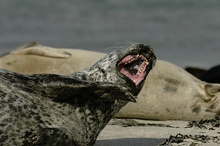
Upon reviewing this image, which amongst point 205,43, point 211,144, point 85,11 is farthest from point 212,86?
point 85,11

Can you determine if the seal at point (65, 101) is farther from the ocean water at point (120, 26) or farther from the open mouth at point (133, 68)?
the ocean water at point (120, 26)

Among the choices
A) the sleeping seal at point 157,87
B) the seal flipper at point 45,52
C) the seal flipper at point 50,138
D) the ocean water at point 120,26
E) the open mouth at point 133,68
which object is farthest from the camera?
the ocean water at point 120,26

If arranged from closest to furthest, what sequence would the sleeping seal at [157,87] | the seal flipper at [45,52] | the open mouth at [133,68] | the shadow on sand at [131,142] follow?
the open mouth at [133,68] < the shadow on sand at [131,142] < the sleeping seal at [157,87] < the seal flipper at [45,52]

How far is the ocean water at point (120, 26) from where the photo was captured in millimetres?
15047

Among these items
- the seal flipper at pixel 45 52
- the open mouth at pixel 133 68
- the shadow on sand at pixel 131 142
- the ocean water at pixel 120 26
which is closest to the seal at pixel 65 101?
the open mouth at pixel 133 68

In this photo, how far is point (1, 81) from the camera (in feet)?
14.4

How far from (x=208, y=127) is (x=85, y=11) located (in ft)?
45.4

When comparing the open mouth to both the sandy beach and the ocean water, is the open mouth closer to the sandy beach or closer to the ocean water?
the sandy beach

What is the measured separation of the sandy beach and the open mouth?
0.61m

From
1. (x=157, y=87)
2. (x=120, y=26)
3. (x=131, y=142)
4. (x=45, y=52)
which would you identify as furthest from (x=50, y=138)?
(x=120, y=26)

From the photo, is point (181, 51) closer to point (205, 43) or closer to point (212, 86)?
point (205, 43)

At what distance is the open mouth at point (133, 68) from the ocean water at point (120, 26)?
777 cm

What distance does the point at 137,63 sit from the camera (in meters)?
5.02

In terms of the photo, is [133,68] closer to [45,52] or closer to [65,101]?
[65,101]
